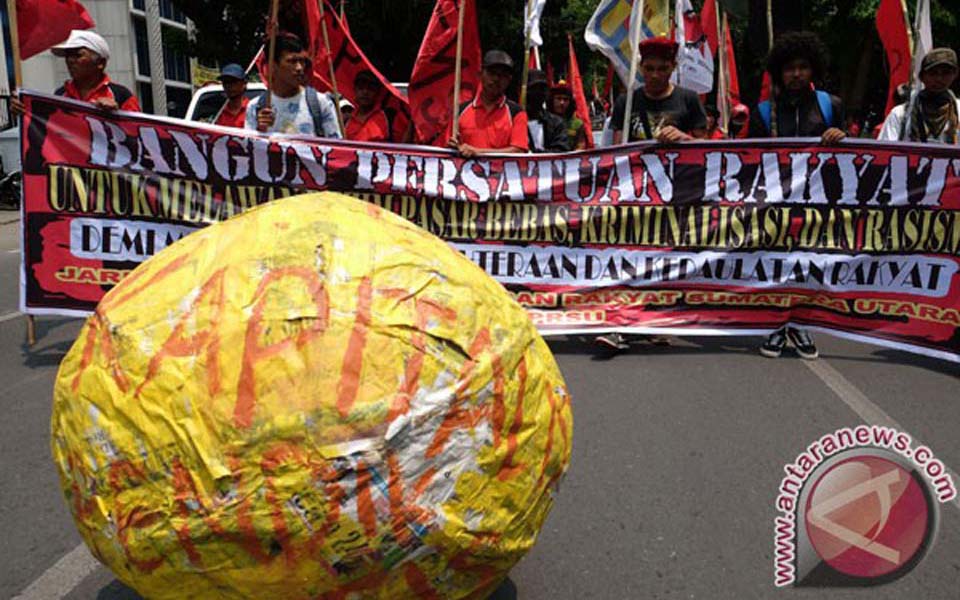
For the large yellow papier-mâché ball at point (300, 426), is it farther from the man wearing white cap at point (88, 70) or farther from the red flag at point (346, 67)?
the red flag at point (346, 67)

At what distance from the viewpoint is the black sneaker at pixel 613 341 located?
18.1ft

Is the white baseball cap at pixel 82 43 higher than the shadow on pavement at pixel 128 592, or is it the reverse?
the white baseball cap at pixel 82 43

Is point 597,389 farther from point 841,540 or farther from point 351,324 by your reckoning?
point 351,324

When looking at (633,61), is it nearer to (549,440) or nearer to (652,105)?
(652,105)

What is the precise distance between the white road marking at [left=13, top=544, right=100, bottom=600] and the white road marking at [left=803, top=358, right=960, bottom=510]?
3.42m

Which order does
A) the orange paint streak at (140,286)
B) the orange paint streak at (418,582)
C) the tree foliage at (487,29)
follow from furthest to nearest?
the tree foliage at (487,29), the orange paint streak at (140,286), the orange paint streak at (418,582)

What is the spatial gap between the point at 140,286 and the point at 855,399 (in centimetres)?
390

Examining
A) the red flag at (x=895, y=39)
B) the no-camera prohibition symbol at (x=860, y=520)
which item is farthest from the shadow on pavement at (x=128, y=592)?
the red flag at (x=895, y=39)

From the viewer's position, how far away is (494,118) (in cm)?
591

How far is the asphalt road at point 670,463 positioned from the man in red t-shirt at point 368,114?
2529mm

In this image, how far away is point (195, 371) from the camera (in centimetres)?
189

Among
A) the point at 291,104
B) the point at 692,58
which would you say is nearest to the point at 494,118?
the point at 291,104

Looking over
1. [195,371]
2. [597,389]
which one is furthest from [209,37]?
[195,371]

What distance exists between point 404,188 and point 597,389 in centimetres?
191
